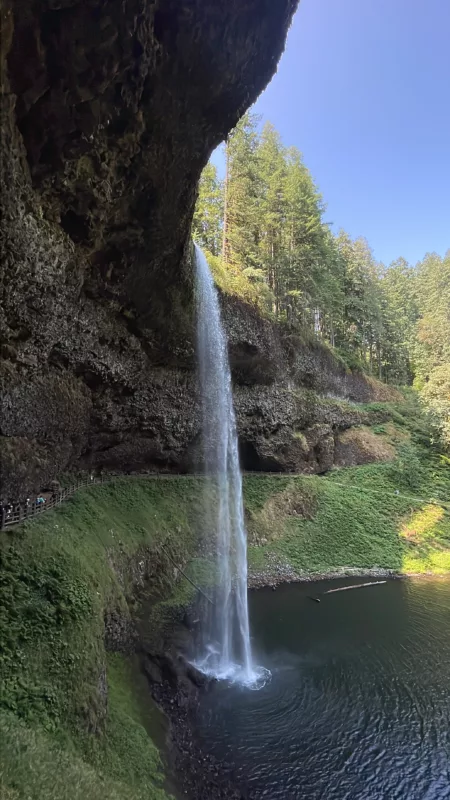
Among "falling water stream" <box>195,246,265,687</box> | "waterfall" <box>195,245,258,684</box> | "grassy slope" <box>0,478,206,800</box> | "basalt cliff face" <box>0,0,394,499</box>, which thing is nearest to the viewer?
"grassy slope" <box>0,478,206,800</box>

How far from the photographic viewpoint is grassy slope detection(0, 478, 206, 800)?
22.4ft

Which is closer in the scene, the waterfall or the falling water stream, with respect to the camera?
the falling water stream

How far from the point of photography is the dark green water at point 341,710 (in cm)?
975

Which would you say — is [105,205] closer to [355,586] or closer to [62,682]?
[62,682]

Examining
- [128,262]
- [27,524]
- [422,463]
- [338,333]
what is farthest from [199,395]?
[338,333]

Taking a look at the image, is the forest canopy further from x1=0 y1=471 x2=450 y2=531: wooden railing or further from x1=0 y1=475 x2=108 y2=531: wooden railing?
x1=0 y1=475 x2=108 y2=531: wooden railing

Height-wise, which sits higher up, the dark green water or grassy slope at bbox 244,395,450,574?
grassy slope at bbox 244,395,450,574

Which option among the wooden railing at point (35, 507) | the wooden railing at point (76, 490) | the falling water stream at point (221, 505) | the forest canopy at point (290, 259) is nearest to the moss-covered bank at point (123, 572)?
the wooden railing at point (76, 490)

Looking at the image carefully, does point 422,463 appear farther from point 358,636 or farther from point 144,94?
point 144,94

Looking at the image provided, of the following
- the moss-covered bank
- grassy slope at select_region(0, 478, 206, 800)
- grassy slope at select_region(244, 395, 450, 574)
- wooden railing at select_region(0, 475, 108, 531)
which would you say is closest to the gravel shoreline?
the moss-covered bank

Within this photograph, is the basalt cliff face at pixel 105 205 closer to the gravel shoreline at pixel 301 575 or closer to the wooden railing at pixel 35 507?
the wooden railing at pixel 35 507

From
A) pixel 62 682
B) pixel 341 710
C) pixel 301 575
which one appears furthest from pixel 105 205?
pixel 301 575

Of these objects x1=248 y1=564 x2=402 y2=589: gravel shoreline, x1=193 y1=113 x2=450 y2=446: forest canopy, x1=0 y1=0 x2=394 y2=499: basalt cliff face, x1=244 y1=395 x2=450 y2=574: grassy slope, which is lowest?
x1=248 y1=564 x2=402 y2=589: gravel shoreline

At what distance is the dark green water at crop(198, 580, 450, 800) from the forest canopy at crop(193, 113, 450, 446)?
19113 mm
